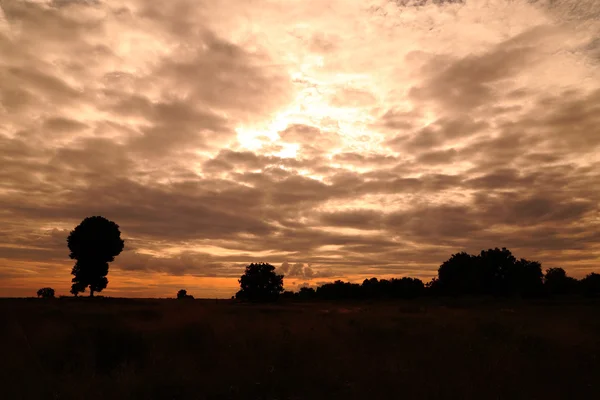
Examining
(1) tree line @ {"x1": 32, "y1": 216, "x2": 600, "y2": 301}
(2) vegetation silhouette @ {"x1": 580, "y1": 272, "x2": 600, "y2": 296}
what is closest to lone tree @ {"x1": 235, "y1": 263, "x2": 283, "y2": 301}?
(1) tree line @ {"x1": 32, "y1": 216, "x2": 600, "y2": 301}

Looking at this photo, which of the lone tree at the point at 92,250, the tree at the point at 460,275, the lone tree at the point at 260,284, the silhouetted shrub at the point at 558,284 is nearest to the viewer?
the lone tree at the point at 92,250

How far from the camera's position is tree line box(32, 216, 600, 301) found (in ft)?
203

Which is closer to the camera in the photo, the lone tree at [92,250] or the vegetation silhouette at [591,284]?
the lone tree at [92,250]

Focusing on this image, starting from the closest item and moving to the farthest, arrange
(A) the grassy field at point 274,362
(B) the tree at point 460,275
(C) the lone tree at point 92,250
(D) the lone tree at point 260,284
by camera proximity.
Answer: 1. (A) the grassy field at point 274,362
2. (C) the lone tree at point 92,250
3. (D) the lone tree at point 260,284
4. (B) the tree at point 460,275

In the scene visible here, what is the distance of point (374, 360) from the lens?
40.4 feet

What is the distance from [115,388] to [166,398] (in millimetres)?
1208

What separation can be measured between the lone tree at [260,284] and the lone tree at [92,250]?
93.3 feet

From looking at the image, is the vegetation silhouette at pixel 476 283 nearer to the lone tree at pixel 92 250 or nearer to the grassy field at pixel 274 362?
the lone tree at pixel 92 250

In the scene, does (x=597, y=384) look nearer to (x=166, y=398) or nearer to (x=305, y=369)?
(x=305, y=369)

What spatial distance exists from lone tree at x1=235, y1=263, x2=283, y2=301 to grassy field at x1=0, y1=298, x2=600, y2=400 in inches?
2567

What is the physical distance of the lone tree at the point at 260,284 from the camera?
81.8 meters

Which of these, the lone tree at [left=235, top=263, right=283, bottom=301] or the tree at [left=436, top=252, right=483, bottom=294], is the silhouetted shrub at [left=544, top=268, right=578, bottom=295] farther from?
the lone tree at [left=235, top=263, right=283, bottom=301]

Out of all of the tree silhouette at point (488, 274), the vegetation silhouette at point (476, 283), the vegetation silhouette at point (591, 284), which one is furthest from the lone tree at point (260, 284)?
the vegetation silhouette at point (591, 284)

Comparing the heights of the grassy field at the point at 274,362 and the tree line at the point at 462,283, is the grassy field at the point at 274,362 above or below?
below
